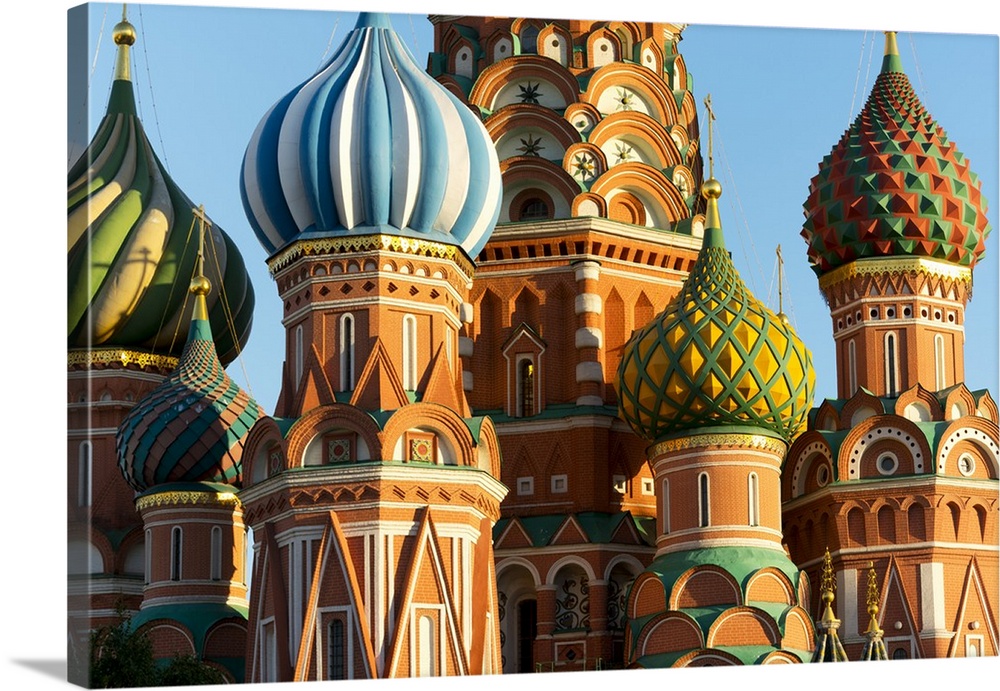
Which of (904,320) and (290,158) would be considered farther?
(904,320)

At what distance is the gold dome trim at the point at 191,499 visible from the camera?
92.0 feet

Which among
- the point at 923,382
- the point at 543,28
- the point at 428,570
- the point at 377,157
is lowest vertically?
the point at 428,570

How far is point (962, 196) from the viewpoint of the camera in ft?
94.1

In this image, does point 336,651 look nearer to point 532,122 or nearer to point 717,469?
point 717,469

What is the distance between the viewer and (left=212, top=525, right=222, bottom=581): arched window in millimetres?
27953

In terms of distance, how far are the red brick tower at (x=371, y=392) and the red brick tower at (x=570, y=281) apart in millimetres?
2442

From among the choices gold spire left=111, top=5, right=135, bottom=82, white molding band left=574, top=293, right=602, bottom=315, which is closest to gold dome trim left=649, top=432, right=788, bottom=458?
white molding band left=574, top=293, right=602, bottom=315

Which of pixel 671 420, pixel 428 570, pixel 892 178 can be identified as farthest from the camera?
pixel 892 178

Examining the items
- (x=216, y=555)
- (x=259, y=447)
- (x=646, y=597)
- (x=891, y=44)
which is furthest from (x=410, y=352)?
(x=891, y=44)

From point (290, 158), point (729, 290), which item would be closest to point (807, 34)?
point (729, 290)

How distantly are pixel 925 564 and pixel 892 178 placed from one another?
4101 mm

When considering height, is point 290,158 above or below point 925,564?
above

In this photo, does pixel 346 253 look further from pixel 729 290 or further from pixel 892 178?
pixel 892 178

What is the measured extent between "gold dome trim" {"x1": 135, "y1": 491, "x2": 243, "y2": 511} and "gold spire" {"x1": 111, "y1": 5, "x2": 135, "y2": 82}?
14.6 feet
